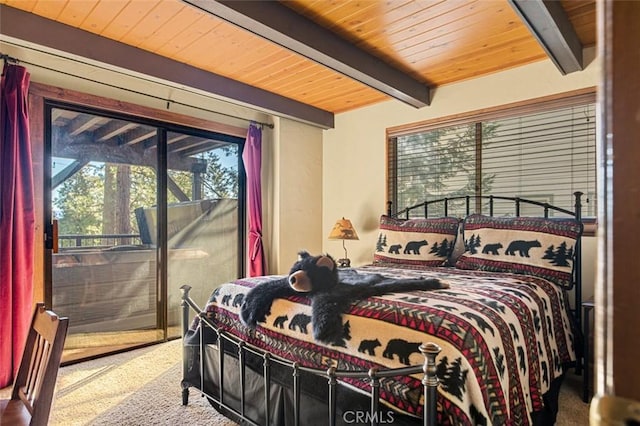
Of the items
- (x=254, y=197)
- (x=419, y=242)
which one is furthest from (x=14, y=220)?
(x=419, y=242)

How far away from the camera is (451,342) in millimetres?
1246

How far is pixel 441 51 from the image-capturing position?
9.20 ft

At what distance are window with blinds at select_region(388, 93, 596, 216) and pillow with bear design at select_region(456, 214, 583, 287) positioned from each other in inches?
20.7

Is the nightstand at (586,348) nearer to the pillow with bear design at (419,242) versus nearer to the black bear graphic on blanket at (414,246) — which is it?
the pillow with bear design at (419,242)

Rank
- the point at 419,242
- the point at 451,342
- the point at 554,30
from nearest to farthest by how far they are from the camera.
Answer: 1. the point at 451,342
2. the point at 554,30
3. the point at 419,242

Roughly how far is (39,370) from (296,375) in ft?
2.90

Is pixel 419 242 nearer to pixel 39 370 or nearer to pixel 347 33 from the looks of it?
pixel 347 33

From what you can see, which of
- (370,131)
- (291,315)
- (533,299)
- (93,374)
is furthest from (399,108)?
(93,374)

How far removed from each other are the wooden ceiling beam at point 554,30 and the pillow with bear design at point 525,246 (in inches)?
44.1

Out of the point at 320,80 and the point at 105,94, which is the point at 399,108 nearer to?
the point at 320,80

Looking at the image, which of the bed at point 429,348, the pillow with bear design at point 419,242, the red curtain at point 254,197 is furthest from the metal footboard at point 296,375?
the red curtain at point 254,197

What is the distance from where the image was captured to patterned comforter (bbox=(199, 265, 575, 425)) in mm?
1215

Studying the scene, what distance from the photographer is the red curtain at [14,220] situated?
7.93ft

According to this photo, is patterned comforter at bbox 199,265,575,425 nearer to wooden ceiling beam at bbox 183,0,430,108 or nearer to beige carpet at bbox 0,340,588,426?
beige carpet at bbox 0,340,588,426
